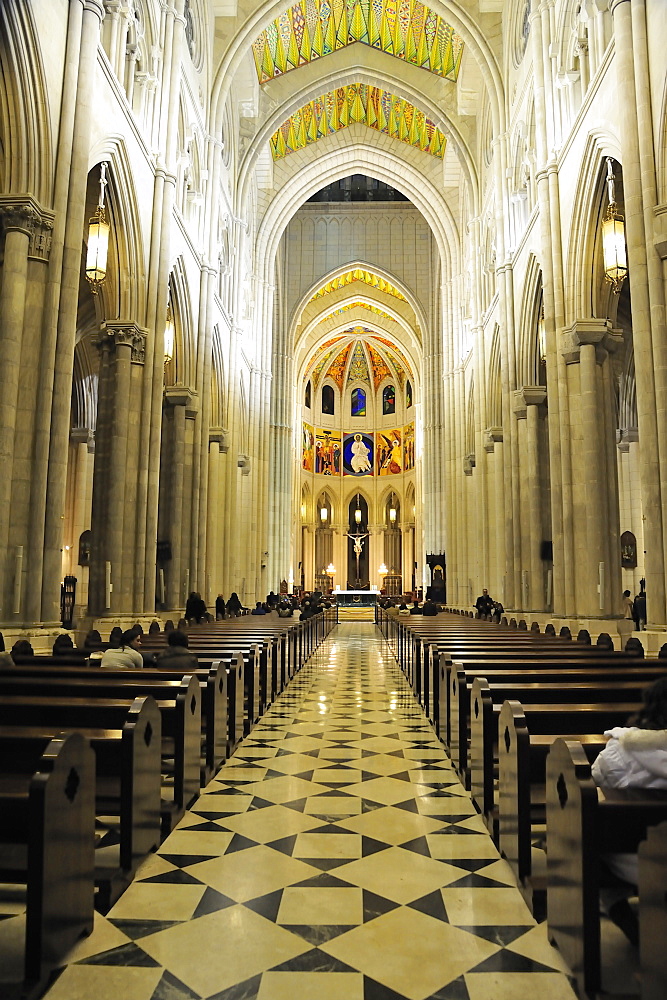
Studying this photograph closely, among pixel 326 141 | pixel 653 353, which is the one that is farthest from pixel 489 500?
pixel 326 141

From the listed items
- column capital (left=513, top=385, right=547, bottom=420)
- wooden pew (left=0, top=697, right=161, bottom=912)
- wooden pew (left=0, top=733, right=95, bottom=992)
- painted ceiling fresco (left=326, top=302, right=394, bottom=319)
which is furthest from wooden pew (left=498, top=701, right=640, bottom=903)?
painted ceiling fresco (left=326, top=302, right=394, bottom=319)

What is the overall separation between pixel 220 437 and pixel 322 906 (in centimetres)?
1955

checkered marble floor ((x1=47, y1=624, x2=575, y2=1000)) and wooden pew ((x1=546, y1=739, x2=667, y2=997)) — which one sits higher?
wooden pew ((x1=546, y1=739, x2=667, y2=997))

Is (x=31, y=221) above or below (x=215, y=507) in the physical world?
above

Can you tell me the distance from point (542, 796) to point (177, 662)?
3368 mm

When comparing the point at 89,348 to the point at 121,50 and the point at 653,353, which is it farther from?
the point at 653,353

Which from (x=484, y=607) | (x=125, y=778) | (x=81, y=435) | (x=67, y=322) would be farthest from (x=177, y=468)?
(x=125, y=778)

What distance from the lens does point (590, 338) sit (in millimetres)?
13180

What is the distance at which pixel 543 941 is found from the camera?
3.27m

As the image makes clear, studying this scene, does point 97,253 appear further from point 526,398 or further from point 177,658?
point 526,398

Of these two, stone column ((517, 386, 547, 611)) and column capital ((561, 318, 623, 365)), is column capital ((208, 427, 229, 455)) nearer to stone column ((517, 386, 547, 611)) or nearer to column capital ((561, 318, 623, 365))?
stone column ((517, 386, 547, 611))

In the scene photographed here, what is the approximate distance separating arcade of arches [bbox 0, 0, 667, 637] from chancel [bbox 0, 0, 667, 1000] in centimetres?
7

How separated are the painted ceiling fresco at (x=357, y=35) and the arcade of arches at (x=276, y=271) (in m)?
0.08

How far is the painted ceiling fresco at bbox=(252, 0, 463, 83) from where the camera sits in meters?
24.5
